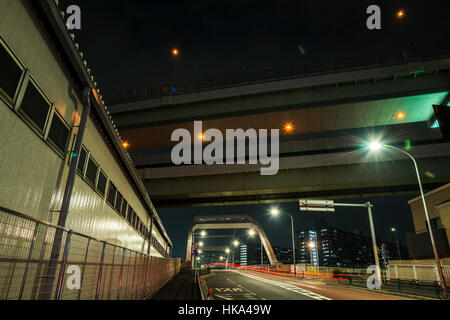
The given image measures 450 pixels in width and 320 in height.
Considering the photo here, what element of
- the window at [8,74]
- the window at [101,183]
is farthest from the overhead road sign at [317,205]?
the window at [8,74]

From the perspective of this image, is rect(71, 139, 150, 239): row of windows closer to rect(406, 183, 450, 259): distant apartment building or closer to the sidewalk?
the sidewalk

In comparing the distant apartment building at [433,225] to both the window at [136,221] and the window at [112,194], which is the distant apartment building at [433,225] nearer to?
the window at [136,221]

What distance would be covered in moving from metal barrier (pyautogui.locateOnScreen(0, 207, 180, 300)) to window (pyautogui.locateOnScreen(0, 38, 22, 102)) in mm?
2611

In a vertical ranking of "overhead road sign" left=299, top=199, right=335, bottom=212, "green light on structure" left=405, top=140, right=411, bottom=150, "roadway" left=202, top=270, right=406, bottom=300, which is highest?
"green light on structure" left=405, top=140, right=411, bottom=150

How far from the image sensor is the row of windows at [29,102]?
5516 mm

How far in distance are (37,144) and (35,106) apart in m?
0.93

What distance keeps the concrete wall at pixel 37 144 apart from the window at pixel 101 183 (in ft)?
2.32

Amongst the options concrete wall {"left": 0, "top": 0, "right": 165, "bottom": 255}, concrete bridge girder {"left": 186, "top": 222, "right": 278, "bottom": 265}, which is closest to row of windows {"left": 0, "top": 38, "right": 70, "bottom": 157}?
concrete wall {"left": 0, "top": 0, "right": 165, "bottom": 255}

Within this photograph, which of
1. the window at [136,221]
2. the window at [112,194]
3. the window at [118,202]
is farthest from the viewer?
the window at [136,221]

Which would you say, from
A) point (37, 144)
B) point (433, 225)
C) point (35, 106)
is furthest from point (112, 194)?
point (433, 225)

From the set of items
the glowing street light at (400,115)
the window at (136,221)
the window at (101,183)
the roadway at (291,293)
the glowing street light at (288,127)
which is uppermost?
the glowing street light at (400,115)

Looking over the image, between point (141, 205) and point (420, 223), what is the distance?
1496 inches

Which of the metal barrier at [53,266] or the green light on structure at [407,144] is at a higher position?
the green light on structure at [407,144]

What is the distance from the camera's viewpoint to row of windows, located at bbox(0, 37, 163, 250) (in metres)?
5.54
